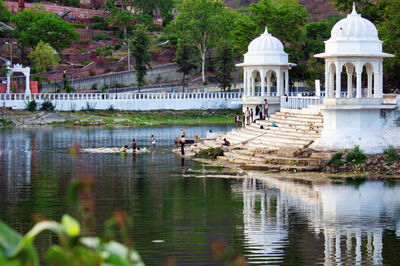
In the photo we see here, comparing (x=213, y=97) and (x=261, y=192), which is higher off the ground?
(x=213, y=97)

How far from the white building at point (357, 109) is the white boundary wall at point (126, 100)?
29.3m

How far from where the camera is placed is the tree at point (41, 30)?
259ft

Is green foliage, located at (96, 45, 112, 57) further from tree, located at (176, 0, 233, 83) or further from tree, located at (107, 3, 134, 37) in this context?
tree, located at (176, 0, 233, 83)

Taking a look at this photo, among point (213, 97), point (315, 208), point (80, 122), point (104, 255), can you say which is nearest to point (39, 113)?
point (80, 122)

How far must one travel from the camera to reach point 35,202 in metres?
21.5

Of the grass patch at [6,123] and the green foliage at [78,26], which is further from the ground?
the green foliage at [78,26]

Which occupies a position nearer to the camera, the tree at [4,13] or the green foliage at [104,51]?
the green foliage at [104,51]

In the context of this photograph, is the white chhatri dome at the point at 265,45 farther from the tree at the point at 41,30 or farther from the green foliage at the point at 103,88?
the tree at the point at 41,30

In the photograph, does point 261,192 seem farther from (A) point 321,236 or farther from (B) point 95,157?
(B) point 95,157

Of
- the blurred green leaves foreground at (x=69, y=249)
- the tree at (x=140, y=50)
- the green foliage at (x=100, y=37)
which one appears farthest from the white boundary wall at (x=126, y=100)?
the blurred green leaves foreground at (x=69, y=249)

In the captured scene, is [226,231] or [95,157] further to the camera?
[95,157]

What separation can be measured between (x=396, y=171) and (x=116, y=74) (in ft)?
168

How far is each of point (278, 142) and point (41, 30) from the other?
52766 mm

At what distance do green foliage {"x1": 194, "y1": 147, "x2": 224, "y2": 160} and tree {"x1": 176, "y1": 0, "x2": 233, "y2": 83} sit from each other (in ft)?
133
